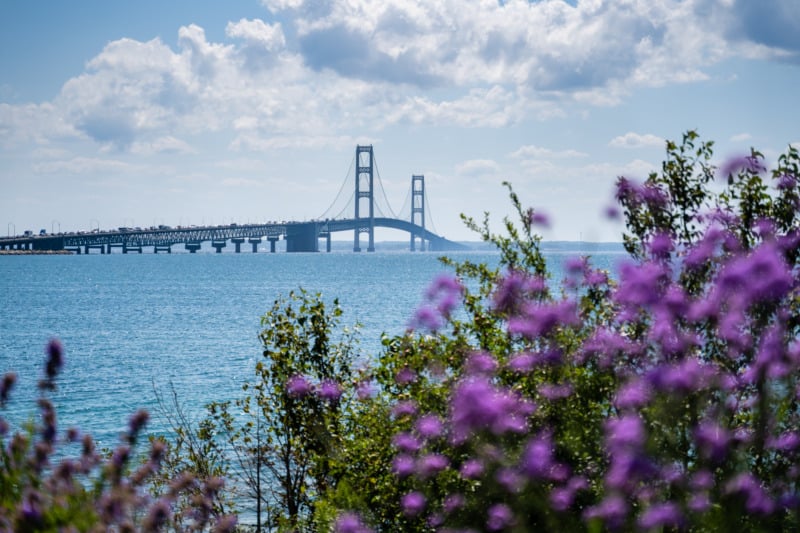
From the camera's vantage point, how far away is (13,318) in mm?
50688

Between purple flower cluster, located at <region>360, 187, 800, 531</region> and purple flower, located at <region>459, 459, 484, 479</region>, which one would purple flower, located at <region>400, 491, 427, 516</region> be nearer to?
purple flower cluster, located at <region>360, 187, 800, 531</region>

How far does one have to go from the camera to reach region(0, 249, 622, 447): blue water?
24141 mm

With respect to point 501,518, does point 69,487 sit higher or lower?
higher

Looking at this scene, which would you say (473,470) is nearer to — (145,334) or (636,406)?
(636,406)

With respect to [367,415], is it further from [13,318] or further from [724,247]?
[13,318]

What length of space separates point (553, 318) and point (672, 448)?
0.78 meters

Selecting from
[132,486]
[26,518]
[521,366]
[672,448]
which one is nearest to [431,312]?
[521,366]

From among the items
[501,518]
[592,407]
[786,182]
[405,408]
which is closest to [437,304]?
[405,408]

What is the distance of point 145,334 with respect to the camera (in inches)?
1681

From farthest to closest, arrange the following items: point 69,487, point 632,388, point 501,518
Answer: point 501,518 < point 632,388 < point 69,487

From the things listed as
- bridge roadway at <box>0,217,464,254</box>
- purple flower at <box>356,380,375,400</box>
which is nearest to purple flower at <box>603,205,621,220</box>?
purple flower at <box>356,380,375,400</box>

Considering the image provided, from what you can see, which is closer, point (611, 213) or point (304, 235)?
point (611, 213)

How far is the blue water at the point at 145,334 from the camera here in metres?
24.1

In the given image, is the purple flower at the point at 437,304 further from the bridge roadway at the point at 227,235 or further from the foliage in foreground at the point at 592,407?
the bridge roadway at the point at 227,235
